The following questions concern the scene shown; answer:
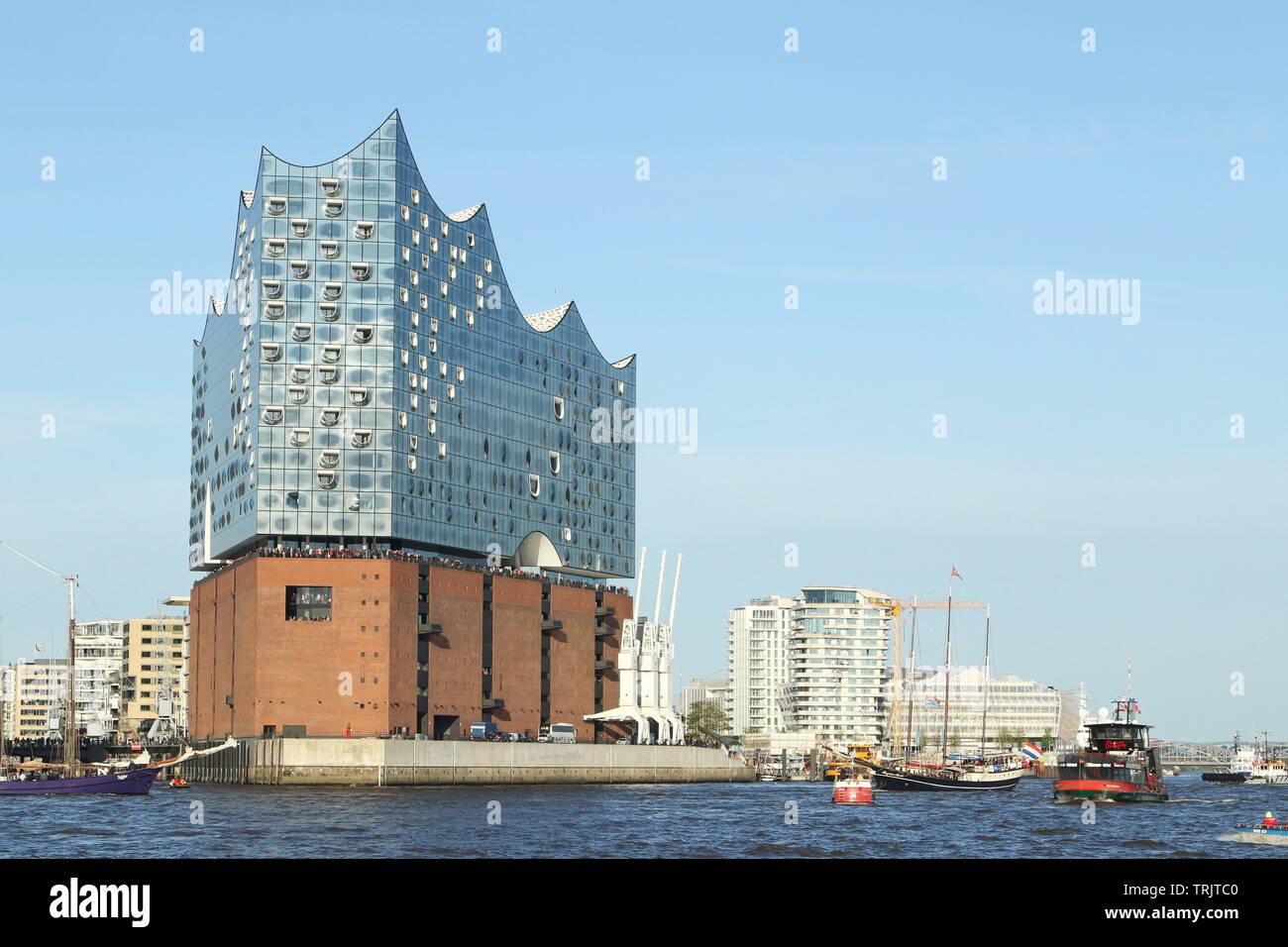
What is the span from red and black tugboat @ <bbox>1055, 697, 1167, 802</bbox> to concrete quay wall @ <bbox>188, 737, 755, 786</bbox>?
58.3 metres

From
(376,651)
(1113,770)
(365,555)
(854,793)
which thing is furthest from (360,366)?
(1113,770)

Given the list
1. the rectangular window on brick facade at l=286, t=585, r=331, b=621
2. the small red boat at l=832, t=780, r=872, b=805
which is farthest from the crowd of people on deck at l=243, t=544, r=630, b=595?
the small red boat at l=832, t=780, r=872, b=805

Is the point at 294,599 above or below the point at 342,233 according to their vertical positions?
below

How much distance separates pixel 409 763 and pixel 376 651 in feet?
38.0

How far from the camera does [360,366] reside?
164 meters

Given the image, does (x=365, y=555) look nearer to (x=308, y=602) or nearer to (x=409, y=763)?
(x=308, y=602)

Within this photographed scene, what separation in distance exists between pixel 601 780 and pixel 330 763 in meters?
38.5

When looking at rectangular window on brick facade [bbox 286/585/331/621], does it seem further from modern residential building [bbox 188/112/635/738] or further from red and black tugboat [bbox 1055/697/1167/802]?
red and black tugboat [bbox 1055/697/1167/802]

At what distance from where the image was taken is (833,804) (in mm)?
131250

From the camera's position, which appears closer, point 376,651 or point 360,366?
point 376,651

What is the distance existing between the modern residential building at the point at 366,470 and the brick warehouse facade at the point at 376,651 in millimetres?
219
